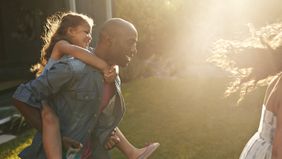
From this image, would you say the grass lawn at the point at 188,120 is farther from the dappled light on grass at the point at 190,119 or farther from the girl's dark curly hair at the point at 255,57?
the girl's dark curly hair at the point at 255,57

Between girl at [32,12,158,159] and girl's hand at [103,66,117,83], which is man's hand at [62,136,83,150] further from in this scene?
girl's hand at [103,66,117,83]

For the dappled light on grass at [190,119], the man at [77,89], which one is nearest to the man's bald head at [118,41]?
the man at [77,89]

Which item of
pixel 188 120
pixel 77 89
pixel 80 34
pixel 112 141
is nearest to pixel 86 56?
pixel 77 89

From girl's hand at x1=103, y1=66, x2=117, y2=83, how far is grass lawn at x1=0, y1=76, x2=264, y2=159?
130 inches

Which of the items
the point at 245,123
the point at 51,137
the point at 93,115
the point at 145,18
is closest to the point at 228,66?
the point at 93,115

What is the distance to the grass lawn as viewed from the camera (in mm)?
6605

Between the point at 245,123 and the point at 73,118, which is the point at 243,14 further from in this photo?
the point at 73,118

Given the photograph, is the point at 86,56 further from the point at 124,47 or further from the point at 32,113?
the point at 32,113

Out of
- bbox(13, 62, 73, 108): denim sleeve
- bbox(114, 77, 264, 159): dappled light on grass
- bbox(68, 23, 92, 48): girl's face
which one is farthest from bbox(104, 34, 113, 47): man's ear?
bbox(114, 77, 264, 159): dappled light on grass

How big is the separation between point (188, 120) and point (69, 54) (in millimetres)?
5018

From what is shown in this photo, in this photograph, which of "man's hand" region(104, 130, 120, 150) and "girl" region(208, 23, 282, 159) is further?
"man's hand" region(104, 130, 120, 150)

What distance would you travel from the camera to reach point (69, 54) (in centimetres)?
340

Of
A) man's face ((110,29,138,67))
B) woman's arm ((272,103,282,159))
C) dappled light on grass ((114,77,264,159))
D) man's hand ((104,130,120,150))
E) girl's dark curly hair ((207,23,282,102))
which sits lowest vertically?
dappled light on grass ((114,77,264,159))

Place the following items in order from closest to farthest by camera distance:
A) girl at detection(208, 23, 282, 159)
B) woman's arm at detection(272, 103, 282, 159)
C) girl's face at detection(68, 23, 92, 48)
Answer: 1. woman's arm at detection(272, 103, 282, 159)
2. girl at detection(208, 23, 282, 159)
3. girl's face at detection(68, 23, 92, 48)
